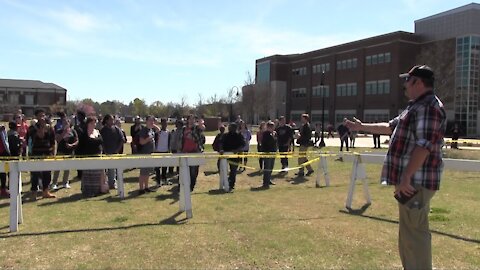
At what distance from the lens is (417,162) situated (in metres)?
3.98

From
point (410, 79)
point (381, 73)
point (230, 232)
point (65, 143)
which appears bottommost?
point (230, 232)

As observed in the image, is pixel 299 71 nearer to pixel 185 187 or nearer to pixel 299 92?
pixel 299 92

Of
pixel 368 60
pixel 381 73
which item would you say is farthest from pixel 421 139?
pixel 368 60

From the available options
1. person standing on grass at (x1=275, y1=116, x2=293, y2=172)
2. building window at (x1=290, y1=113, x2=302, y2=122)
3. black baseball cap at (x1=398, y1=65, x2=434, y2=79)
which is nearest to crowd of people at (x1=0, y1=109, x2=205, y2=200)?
person standing on grass at (x1=275, y1=116, x2=293, y2=172)

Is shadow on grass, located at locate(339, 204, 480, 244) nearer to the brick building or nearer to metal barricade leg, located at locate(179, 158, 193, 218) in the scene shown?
metal barricade leg, located at locate(179, 158, 193, 218)

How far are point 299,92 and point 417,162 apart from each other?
8847 centimetres

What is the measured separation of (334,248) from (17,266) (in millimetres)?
3681

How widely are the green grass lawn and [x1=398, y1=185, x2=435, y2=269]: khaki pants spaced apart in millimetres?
1024

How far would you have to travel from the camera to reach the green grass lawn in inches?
216

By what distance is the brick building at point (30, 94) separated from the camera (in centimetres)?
13200

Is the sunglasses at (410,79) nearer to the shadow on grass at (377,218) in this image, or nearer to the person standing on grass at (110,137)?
the shadow on grass at (377,218)

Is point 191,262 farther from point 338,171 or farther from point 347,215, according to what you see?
point 338,171

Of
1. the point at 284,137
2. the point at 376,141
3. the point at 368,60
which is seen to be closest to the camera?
the point at 284,137

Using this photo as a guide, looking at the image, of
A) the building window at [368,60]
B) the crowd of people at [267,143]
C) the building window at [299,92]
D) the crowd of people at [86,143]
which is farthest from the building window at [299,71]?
the crowd of people at [86,143]
